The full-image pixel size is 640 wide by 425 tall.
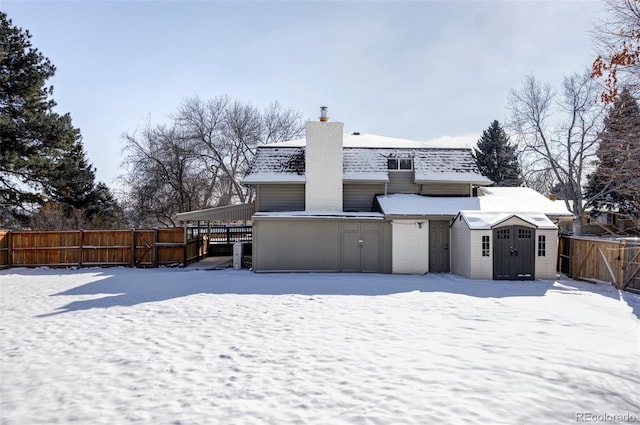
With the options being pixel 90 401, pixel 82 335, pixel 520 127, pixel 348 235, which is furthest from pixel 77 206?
pixel 520 127

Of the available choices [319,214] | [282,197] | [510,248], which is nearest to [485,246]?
[510,248]

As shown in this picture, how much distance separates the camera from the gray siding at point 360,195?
658 inches

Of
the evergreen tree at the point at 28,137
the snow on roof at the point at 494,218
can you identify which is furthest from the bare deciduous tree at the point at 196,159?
the snow on roof at the point at 494,218

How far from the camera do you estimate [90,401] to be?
4355mm

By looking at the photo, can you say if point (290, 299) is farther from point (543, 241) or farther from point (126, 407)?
point (543, 241)

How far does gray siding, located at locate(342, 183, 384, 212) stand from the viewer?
54.8ft

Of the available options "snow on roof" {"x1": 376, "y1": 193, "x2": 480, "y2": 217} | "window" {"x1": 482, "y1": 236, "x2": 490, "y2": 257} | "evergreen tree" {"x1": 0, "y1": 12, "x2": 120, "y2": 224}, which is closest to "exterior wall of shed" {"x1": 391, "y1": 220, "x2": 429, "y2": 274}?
"snow on roof" {"x1": 376, "y1": 193, "x2": 480, "y2": 217}

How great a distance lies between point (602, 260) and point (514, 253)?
9.48 feet

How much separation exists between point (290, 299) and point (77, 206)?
2096 cm

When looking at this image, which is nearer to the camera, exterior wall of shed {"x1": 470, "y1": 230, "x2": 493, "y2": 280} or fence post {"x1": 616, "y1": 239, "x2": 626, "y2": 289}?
fence post {"x1": 616, "y1": 239, "x2": 626, "y2": 289}

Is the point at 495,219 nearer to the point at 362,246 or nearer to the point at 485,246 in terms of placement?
the point at 485,246

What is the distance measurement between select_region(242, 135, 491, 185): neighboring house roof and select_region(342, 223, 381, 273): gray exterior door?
2323 mm

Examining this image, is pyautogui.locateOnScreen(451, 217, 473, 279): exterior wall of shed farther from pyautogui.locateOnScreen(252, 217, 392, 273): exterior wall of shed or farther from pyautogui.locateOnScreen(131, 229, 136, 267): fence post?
pyautogui.locateOnScreen(131, 229, 136, 267): fence post

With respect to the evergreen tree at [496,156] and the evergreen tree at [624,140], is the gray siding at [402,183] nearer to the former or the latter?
the evergreen tree at [624,140]
